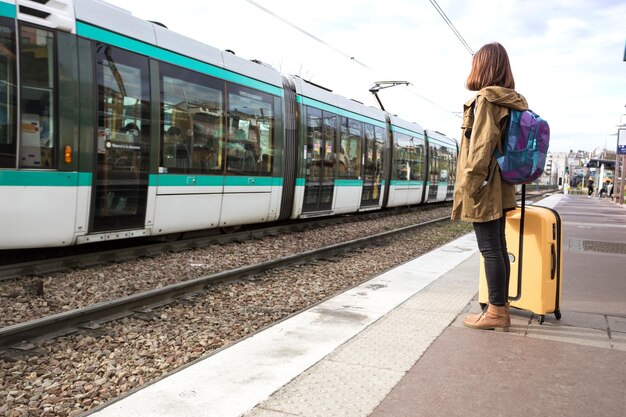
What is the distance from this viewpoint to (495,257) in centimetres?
396

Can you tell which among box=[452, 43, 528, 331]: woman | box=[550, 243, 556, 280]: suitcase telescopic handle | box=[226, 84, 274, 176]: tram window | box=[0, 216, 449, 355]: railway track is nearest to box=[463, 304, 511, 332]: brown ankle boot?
box=[452, 43, 528, 331]: woman

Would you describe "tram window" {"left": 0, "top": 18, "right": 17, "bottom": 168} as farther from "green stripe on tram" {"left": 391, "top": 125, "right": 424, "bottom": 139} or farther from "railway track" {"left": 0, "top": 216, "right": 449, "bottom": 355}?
"green stripe on tram" {"left": 391, "top": 125, "right": 424, "bottom": 139}

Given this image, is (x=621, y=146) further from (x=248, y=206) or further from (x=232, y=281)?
(x=232, y=281)

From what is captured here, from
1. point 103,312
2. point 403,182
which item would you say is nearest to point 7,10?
point 103,312

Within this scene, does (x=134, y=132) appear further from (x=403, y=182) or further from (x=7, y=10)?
(x=403, y=182)

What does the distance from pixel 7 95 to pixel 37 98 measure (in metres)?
0.32

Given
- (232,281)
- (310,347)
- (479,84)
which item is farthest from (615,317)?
(232,281)

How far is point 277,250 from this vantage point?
30.1ft

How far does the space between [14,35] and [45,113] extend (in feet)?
2.80

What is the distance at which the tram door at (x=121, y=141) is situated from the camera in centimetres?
665

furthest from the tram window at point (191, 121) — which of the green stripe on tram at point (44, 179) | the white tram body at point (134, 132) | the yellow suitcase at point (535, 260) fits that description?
the yellow suitcase at point (535, 260)

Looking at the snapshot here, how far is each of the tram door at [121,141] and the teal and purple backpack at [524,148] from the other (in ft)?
16.1

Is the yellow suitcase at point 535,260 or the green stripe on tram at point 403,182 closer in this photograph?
the yellow suitcase at point 535,260

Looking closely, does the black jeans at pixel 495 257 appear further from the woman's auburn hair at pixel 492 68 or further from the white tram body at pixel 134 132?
the white tram body at pixel 134 132
